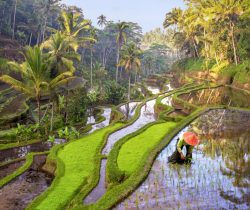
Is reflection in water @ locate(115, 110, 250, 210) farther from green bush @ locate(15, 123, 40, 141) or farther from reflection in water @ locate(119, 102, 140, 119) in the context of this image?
reflection in water @ locate(119, 102, 140, 119)

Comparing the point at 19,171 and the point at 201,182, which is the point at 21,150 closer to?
the point at 19,171

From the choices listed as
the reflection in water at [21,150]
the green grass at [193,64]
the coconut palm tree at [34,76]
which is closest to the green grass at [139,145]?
the reflection in water at [21,150]

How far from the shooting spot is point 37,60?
23.5m

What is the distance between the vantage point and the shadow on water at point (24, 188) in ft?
42.4

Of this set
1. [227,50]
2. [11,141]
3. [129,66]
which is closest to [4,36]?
[129,66]

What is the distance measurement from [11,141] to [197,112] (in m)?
15.3

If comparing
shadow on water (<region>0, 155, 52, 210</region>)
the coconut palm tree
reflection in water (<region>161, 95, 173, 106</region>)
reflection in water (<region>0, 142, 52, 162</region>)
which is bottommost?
shadow on water (<region>0, 155, 52, 210</region>)

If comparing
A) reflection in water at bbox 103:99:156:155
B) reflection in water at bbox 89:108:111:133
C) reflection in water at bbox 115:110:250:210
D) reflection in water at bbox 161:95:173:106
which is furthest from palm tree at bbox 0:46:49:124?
reflection in water at bbox 161:95:173:106

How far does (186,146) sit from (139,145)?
428 centimetres

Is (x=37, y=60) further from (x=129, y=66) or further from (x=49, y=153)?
(x=129, y=66)

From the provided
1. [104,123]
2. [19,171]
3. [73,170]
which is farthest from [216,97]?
[19,171]

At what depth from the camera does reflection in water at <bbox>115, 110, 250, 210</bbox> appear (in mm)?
10805

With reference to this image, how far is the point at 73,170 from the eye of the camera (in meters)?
15.6

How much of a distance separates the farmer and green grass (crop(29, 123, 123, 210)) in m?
3.96
